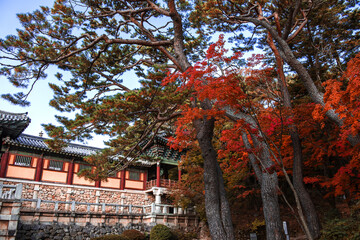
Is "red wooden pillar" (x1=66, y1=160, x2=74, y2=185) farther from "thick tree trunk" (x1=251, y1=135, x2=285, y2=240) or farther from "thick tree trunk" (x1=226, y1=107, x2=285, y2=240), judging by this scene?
"thick tree trunk" (x1=251, y1=135, x2=285, y2=240)

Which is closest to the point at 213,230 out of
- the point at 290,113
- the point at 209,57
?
the point at 290,113

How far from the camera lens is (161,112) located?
26.5 feet

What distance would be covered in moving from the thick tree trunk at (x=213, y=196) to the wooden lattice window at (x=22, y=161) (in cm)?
1531

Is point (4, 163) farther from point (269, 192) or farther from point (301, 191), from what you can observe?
point (301, 191)

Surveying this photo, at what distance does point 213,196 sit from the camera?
614 centimetres

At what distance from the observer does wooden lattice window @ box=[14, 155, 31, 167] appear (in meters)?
17.0

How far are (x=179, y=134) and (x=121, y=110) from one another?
2053 millimetres

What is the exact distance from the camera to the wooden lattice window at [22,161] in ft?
55.7

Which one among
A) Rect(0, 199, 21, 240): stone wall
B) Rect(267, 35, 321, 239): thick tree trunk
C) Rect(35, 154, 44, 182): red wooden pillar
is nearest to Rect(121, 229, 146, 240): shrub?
Rect(0, 199, 21, 240): stone wall

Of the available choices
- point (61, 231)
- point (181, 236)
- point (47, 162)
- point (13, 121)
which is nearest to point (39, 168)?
point (47, 162)

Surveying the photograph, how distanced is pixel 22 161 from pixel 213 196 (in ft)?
52.5

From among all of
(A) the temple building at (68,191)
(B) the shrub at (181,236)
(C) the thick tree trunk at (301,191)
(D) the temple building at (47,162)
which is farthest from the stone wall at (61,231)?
(C) the thick tree trunk at (301,191)

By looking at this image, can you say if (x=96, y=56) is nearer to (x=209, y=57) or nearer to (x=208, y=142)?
(x=209, y=57)

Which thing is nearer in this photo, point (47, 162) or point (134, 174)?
point (47, 162)
